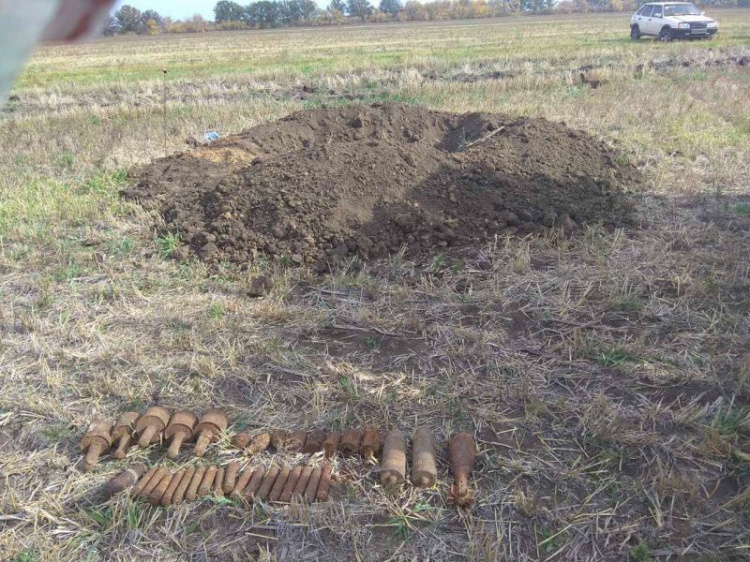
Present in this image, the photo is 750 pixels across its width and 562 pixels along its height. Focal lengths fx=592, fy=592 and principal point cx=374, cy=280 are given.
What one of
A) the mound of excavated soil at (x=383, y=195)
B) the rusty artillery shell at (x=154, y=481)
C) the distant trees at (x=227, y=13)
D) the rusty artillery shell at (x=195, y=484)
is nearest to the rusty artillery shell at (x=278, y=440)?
the rusty artillery shell at (x=195, y=484)

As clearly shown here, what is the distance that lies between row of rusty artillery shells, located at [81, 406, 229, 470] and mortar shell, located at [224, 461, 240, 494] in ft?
0.74

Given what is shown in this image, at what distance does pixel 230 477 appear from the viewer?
9.34 feet

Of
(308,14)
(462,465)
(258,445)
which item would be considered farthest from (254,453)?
(308,14)

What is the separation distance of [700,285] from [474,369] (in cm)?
199

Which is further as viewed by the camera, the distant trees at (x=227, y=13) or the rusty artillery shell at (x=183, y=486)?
the distant trees at (x=227, y=13)

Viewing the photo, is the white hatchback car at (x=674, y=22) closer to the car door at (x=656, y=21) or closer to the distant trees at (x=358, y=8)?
the car door at (x=656, y=21)

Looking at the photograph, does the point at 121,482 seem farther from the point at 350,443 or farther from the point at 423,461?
the point at 423,461

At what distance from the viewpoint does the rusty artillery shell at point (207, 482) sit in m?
2.79

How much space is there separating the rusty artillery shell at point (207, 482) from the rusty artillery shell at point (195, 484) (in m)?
0.02

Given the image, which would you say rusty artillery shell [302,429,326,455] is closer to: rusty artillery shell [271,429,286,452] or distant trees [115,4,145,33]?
rusty artillery shell [271,429,286,452]

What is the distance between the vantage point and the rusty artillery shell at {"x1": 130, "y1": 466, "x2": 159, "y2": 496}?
2.77 metres

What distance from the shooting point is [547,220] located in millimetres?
5523

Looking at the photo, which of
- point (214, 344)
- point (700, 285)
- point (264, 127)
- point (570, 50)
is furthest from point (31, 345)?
point (570, 50)

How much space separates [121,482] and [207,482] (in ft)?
1.34
